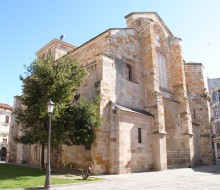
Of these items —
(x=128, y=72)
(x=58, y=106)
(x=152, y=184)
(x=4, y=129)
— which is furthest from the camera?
(x=4, y=129)

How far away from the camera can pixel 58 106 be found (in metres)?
12.8

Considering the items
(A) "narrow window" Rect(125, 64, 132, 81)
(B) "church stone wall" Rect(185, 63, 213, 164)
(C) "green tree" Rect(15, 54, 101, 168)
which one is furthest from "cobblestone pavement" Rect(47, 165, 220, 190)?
(B) "church stone wall" Rect(185, 63, 213, 164)

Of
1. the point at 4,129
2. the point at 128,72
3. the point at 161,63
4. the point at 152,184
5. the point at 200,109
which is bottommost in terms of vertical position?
the point at 152,184

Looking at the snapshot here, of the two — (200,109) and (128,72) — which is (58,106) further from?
(200,109)

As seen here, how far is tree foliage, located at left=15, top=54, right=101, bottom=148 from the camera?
511 inches

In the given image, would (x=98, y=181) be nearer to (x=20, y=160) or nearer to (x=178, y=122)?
(x=178, y=122)

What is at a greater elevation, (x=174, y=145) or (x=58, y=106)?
(x=58, y=106)

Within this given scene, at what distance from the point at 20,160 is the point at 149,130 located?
14347mm

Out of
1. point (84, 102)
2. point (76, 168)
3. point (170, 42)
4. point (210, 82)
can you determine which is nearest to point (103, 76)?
point (84, 102)

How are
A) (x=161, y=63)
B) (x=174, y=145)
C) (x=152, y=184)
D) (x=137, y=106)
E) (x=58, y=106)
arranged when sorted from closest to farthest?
(x=152, y=184) → (x=58, y=106) → (x=137, y=106) → (x=174, y=145) → (x=161, y=63)

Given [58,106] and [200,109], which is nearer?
[58,106]

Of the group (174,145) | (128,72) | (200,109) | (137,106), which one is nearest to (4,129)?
(128,72)

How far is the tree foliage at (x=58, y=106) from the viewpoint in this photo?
13.0 meters

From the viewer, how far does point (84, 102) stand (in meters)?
14.0
